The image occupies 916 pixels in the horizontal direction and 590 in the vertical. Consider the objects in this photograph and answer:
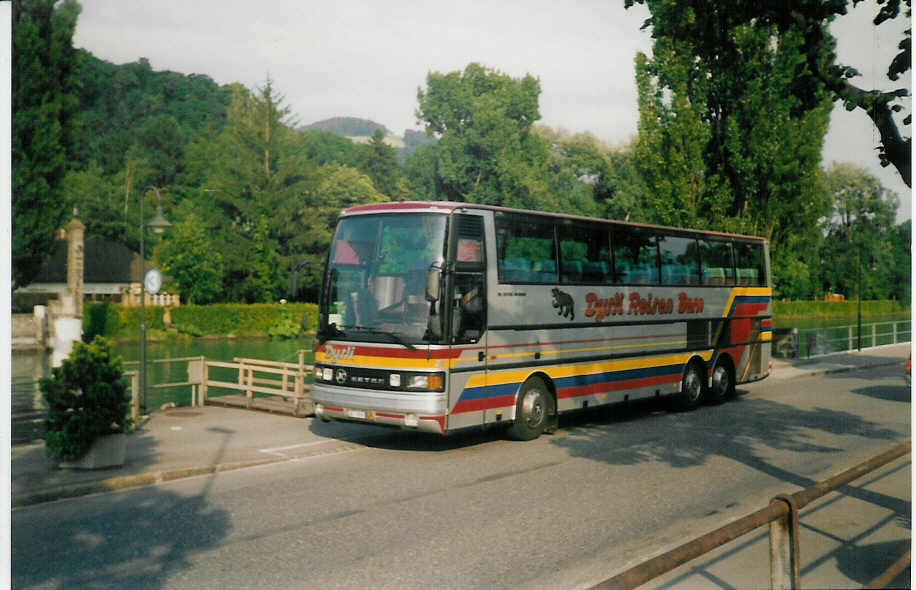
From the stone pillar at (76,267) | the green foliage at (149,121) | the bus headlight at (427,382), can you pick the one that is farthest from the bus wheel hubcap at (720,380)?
the stone pillar at (76,267)

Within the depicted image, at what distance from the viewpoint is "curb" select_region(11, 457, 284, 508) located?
9297mm

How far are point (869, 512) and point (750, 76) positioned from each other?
20604mm

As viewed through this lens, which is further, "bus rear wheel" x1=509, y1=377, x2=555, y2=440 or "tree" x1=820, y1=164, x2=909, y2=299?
"tree" x1=820, y1=164, x2=909, y2=299

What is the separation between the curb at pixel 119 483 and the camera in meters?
9.30

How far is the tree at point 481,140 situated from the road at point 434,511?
163 feet

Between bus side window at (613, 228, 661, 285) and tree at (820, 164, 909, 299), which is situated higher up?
tree at (820, 164, 909, 299)

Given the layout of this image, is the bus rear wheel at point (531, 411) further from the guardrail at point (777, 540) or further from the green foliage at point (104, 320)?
the green foliage at point (104, 320)

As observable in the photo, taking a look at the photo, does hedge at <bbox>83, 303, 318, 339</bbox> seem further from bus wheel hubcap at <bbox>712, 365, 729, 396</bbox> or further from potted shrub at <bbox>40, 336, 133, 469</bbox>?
potted shrub at <bbox>40, 336, 133, 469</bbox>

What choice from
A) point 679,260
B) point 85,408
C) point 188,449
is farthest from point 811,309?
point 85,408

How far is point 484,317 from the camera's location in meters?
13.1

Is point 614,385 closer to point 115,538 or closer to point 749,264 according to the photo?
point 749,264

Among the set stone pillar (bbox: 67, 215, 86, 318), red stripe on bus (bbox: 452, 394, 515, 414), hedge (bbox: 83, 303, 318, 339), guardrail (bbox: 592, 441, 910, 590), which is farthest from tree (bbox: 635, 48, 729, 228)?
stone pillar (bbox: 67, 215, 86, 318)

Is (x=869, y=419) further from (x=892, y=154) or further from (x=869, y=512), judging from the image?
(x=892, y=154)

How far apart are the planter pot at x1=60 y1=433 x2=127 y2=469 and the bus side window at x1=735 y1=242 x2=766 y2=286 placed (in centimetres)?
1407
